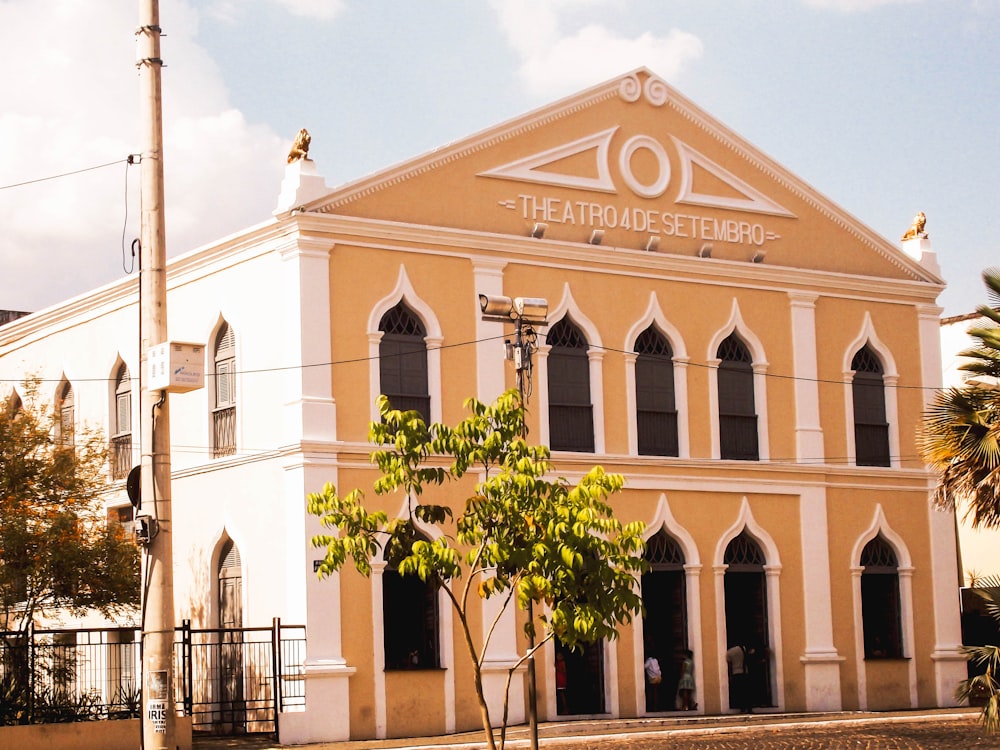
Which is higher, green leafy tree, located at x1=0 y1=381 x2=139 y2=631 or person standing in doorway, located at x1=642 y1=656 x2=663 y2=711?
green leafy tree, located at x1=0 y1=381 x2=139 y2=631

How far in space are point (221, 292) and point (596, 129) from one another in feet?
23.6

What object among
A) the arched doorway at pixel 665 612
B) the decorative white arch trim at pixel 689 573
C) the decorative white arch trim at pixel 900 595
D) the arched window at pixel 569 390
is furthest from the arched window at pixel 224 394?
the decorative white arch trim at pixel 900 595

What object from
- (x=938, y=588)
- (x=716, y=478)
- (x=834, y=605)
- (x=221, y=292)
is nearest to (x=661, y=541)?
(x=716, y=478)

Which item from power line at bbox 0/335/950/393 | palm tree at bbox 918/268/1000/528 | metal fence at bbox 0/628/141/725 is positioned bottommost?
metal fence at bbox 0/628/141/725

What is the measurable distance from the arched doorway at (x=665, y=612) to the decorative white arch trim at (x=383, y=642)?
4.12 metres

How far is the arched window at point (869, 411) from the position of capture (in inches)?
1225

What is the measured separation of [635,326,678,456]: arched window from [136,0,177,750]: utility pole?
15230 millimetres

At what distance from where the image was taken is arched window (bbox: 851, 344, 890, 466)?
31.1 meters

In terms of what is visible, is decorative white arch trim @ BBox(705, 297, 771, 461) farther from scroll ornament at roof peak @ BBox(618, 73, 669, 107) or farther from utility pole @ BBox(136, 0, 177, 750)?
utility pole @ BBox(136, 0, 177, 750)

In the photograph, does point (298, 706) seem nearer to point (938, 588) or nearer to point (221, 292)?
point (221, 292)

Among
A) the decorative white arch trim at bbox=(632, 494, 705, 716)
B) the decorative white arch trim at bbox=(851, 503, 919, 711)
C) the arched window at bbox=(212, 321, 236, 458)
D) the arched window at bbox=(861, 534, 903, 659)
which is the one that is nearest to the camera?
the arched window at bbox=(212, 321, 236, 458)

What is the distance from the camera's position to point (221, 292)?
27.2 m

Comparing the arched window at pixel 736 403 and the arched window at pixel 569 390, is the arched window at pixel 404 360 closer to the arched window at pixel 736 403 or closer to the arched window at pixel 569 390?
the arched window at pixel 569 390

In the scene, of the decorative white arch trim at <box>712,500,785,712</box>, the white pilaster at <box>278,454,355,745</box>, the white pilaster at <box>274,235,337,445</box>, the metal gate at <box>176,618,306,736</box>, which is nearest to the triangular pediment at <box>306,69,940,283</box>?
the white pilaster at <box>274,235,337,445</box>
